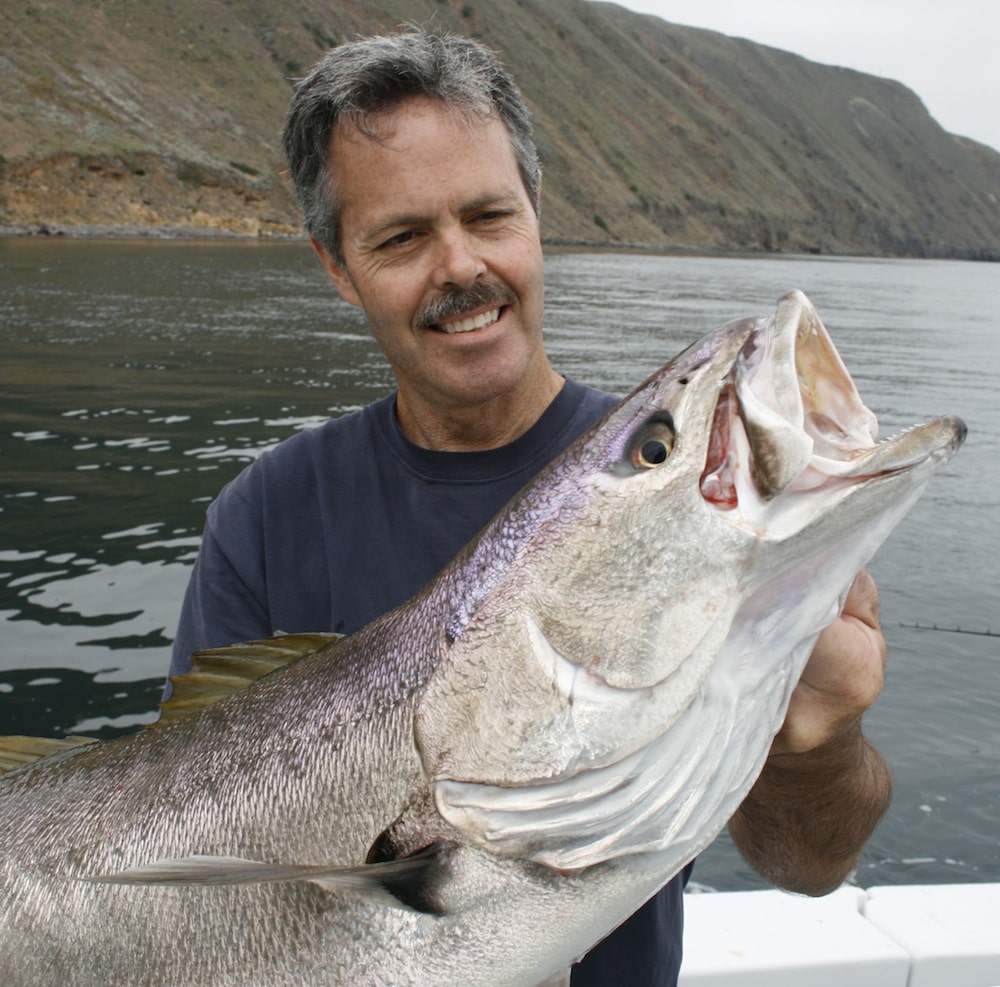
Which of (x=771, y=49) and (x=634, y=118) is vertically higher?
(x=771, y=49)

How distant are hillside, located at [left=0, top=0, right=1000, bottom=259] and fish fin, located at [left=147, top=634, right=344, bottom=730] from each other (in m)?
1.71

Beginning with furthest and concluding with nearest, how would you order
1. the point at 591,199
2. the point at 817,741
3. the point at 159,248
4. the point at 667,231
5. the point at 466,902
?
the point at 667,231 < the point at 591,199 < the point at 159,248 < the point at 817,741 < the point at 466,902

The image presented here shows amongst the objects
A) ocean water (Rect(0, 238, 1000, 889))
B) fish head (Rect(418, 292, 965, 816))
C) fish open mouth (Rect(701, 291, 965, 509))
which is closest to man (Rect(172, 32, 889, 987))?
fish head (Rect(418, 292, 965, 816))

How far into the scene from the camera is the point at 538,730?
65.2 inches

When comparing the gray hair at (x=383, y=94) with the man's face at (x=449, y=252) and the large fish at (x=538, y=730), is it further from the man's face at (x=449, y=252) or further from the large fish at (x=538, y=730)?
the large fish at (x=538, y=730)

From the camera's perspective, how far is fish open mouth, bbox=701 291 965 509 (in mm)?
1455

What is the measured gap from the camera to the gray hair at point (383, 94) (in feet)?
8.53

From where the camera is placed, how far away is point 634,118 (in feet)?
368

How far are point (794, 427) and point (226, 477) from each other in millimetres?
10684

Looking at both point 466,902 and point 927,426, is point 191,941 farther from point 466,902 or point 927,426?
point 927,426

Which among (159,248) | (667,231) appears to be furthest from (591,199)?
(159,248)

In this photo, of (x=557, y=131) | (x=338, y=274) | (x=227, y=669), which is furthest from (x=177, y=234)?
(x=557, y=131)

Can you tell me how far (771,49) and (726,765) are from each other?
224 metres

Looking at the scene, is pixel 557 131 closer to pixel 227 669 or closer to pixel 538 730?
pixel 227 669
